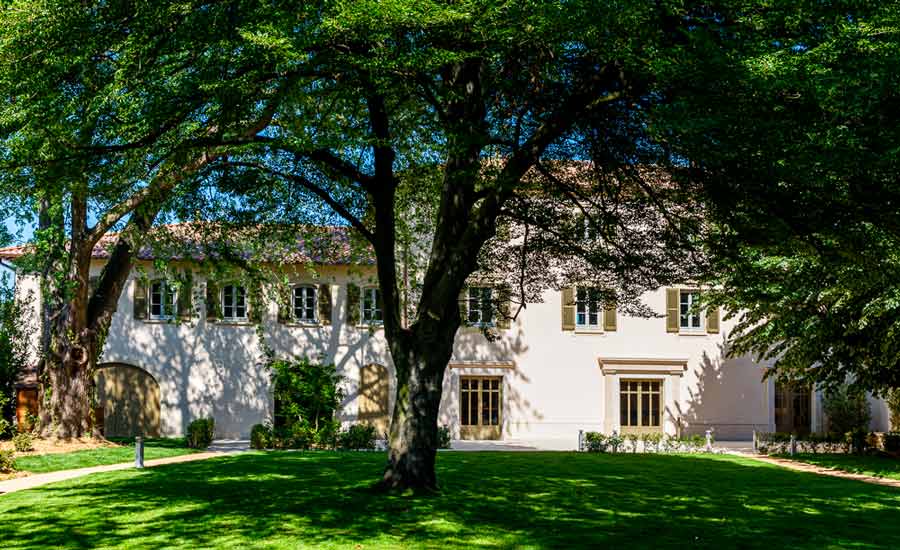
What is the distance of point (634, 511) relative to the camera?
13.8 m

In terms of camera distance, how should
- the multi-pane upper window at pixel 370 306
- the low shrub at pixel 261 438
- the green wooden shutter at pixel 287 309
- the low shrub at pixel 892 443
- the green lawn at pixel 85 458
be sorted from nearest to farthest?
the green lawn at pixel 85 458, the low shrub at pixel 261 438, the low shrub at pixel 892 443, the green wooden shutter at pixel 287 309, the multi-pane upper window at pixel 370 306

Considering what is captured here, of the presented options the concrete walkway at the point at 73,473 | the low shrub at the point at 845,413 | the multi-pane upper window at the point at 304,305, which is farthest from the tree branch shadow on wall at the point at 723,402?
the concrete walkway at the point at 73,473

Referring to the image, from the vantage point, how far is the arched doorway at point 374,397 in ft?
105

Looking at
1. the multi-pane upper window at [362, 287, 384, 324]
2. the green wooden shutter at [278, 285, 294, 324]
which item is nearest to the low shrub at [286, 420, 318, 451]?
the green wooden shutter at [278, 285, 294, 324]

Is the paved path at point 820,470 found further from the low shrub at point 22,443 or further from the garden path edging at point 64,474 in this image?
the low shrub at point 22,443

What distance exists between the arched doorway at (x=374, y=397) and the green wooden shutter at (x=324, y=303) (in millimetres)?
2043

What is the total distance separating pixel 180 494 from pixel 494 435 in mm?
18938

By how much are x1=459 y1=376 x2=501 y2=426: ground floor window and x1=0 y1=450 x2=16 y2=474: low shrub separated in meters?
17.0

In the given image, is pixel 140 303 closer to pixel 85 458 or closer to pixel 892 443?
pixel 85 458

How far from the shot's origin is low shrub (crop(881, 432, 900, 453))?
26.8m

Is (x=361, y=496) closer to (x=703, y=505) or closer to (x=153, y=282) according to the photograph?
(x=703, y=505)

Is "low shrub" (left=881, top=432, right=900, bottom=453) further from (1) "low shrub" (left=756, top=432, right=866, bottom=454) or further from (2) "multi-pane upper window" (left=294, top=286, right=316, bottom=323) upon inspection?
(2) "multi-pane upper window" (left=294, top=286, right=316, bottom=323)

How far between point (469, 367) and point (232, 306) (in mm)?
8236

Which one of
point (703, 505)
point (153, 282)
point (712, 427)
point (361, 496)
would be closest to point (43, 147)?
point (361, 496)
